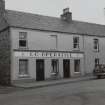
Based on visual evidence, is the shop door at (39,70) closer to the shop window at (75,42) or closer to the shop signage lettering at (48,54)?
the shop signage lettering at (48,54)

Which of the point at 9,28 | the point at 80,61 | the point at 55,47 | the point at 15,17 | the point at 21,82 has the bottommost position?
the point at 21,82

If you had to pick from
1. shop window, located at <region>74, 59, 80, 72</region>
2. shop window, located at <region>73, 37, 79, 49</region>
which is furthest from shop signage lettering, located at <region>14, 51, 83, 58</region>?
shop window, located at <region>73, 37, 79, 49</region>

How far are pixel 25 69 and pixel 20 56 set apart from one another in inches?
65.4

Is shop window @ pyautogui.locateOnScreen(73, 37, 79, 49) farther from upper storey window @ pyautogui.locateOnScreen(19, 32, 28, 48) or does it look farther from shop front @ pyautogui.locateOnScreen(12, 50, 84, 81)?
upper storey window @ pyautogui.locateOnScreen(19, 32, 28, 48)

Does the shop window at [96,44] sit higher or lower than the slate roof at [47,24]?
lower

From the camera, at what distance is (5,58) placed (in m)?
23.7

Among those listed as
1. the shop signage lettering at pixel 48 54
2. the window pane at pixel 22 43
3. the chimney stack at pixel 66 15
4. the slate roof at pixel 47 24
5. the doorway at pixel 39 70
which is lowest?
the doorway at pixel 39 70

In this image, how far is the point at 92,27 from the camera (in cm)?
3241

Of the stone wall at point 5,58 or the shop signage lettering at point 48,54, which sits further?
the shop signage lettering at point 48,54

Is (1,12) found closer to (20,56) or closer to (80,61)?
(20,56)

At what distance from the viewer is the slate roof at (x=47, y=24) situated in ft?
80.3

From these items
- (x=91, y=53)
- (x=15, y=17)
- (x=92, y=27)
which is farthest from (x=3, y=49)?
(x=92, y=27)

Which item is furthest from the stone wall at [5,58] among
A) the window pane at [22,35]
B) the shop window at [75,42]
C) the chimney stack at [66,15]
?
the chimney stack at [66,15]

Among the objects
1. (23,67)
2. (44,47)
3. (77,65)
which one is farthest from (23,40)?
(77,65)
